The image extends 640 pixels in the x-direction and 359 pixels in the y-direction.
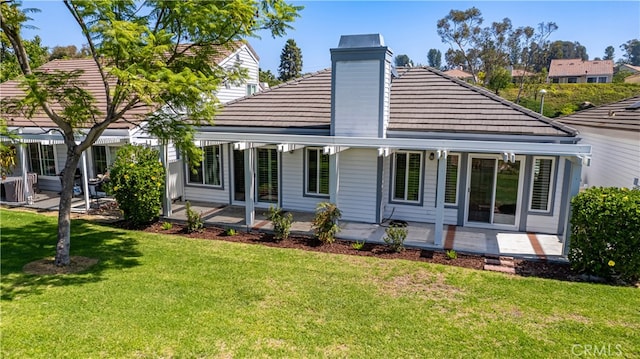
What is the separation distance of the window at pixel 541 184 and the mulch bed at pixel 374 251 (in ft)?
8.81

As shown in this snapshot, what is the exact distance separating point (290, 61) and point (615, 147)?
6286 centimetres

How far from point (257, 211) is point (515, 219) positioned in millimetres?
8011

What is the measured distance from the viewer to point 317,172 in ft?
42.4

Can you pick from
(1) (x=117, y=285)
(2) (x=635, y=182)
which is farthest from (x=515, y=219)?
(1) (x=117, y=285)

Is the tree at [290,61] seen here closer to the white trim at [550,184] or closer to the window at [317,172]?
the window at [317,172]

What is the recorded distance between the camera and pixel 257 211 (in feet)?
43.6

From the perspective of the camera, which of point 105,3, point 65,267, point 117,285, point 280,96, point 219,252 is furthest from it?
point 280,96

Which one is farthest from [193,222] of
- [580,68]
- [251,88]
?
[580,68]

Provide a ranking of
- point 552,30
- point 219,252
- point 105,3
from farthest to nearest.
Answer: point 552,30 → point 219,252 → point 105,3

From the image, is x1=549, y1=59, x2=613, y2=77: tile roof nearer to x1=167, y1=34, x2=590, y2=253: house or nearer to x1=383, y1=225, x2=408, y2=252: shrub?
x1=167, y1=34, x2=590, y2=253: house

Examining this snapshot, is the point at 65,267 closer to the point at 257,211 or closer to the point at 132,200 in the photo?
the point at 132,200
